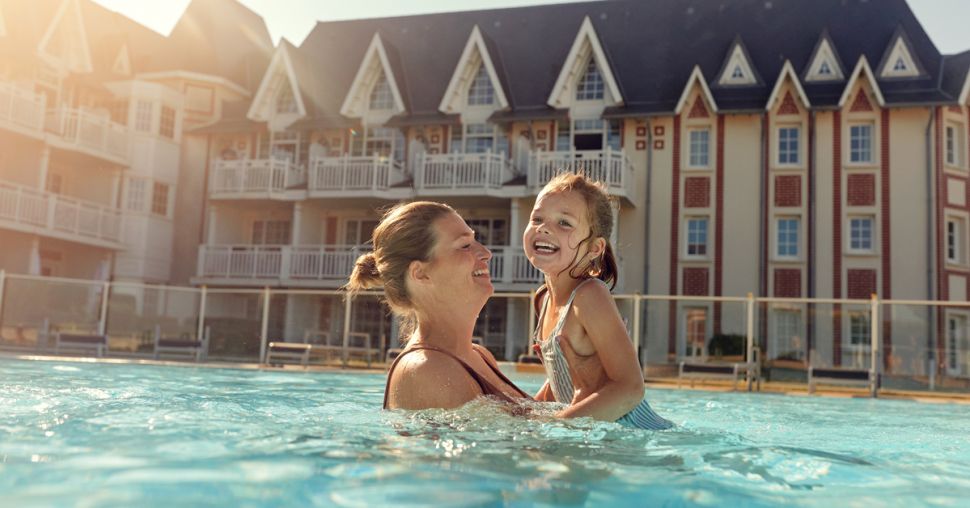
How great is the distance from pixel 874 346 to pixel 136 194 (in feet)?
86.8

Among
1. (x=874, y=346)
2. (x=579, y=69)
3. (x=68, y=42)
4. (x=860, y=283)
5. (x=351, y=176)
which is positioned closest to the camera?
(x=874, y=346)

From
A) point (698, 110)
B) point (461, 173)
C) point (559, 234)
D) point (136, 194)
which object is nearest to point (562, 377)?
point (559, 234)

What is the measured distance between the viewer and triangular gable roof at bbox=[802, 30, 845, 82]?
27891mm

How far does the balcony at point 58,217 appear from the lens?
26875mm

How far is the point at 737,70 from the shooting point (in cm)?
2888

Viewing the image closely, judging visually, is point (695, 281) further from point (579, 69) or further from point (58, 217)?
point (58, 217)

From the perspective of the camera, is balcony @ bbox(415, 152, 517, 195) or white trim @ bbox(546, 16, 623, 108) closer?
balcony @ bbox(415, 152, 517, 195)

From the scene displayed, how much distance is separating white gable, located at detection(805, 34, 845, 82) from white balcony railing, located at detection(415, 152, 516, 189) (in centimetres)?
1045

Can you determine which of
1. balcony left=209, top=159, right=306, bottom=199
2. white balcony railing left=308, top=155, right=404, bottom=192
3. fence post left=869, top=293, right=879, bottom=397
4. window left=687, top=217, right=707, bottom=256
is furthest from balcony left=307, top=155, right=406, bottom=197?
fence post left=869, top=293, right=879, bottom=397

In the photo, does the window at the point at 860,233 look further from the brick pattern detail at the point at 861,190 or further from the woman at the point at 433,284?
the woman at the point at 433,284

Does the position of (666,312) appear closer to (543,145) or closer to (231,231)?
(543,145)

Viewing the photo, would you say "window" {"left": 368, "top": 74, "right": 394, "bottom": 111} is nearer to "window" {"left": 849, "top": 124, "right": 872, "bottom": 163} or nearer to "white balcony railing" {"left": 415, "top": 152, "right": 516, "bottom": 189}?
"white balcony railing" {"left": 415, "top": 152, "right": 516, "bottom": 189}

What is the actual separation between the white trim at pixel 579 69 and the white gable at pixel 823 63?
633 centimetres

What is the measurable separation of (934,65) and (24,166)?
30869mm
